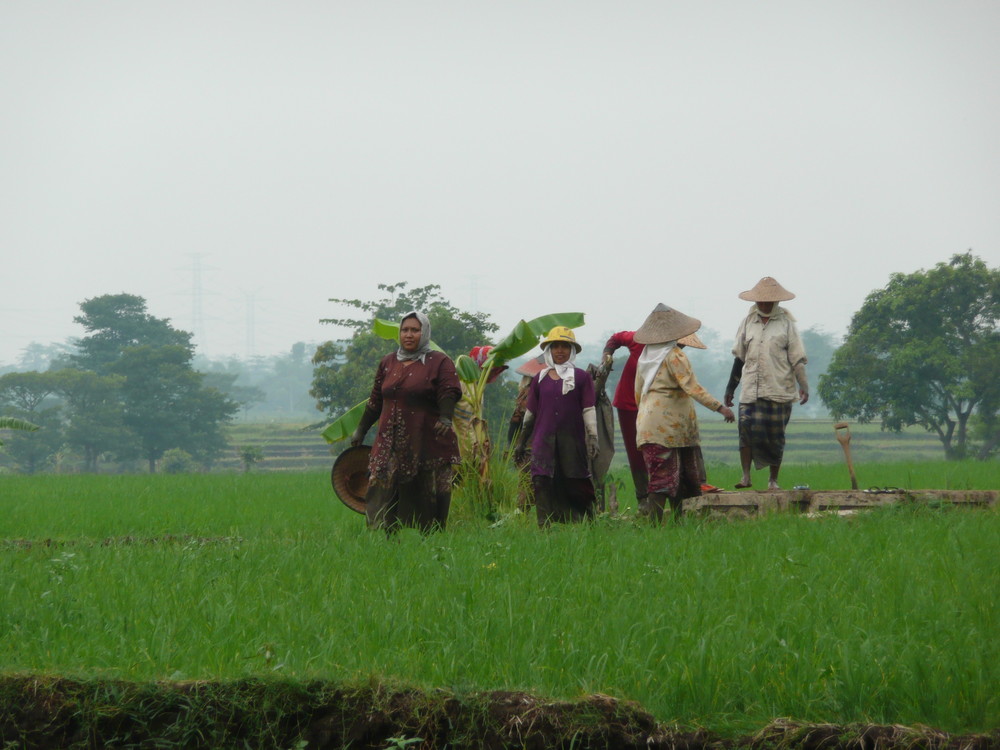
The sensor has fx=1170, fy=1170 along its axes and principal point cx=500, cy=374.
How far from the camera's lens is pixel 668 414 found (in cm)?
838

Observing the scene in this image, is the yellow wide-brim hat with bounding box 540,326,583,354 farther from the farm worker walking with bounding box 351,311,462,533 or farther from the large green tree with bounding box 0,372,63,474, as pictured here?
the large green tree with bounding box 0,372,63,474

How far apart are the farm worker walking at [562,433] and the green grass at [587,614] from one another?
1.02m

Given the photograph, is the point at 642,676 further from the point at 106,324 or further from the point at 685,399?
the point at 106,324

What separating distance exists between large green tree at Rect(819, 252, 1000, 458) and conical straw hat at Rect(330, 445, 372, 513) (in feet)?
96.8

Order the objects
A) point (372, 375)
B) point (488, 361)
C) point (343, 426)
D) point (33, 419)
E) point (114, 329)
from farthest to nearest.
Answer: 1. point (114, 329)
2. point (33, 419)
3. point (372, 375)
4. point (343, 426)
5. point (488, 361)

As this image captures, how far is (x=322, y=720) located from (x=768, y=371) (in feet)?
18.2

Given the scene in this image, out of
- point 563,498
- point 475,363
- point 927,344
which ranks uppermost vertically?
point 927,344

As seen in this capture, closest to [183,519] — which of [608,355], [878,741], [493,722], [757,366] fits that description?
[608,355]

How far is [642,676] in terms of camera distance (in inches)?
158

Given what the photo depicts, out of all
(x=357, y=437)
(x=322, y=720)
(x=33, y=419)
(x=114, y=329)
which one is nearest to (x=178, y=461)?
(x=33, y=419)

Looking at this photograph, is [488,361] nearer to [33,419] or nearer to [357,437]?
[357,437]

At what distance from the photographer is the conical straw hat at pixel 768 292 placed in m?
8.75

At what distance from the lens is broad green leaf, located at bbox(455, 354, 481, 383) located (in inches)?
400

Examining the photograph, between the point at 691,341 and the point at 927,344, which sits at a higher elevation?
the point at 927,344
